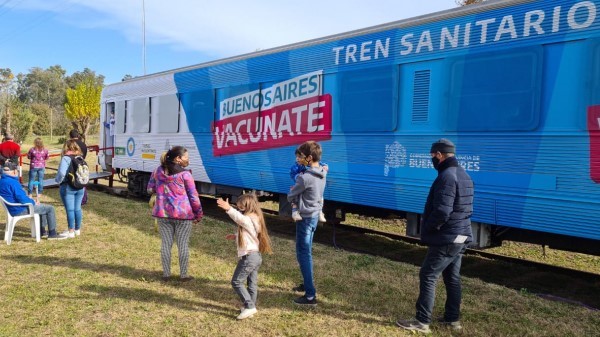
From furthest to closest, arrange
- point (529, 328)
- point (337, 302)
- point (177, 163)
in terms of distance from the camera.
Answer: point (177, 163)
point (337, 302)
point (529, 328)

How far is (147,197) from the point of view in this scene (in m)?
12.6

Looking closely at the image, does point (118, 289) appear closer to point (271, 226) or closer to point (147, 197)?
point (271, 226)

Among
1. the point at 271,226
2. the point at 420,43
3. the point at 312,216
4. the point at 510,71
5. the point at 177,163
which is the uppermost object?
the point at 420,43

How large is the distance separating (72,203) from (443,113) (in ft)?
17.4

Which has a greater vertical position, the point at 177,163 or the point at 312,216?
the point at 177,163

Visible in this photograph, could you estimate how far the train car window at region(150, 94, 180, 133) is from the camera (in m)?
10.4

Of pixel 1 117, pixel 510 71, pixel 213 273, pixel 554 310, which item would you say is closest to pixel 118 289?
pixel 213 273

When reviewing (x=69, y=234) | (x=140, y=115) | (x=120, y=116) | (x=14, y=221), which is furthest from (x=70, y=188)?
(x=120, y=116)

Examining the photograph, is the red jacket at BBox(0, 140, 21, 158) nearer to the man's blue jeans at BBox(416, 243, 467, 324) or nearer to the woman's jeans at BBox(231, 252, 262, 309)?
the woman's jeans at BBox(231, 252, 262, 309)

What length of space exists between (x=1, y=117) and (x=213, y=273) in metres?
42.8

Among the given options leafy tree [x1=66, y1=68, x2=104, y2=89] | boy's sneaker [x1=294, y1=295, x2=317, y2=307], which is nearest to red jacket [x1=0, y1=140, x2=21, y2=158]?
boy's sneaker [x1=294, y1=295, x2=317, y2=307]

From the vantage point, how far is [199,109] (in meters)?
9.73

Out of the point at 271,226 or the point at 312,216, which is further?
the point at 271,226

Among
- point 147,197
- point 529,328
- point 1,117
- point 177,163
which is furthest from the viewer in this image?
point 1,117
